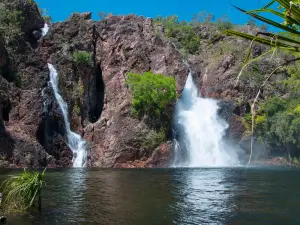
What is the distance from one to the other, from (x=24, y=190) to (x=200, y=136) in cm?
4196

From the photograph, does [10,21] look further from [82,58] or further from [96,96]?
[96,96]

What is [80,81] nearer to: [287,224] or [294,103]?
[294,103]

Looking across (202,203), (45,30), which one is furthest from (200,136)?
(202,203)

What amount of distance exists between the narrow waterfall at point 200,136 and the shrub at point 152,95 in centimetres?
428

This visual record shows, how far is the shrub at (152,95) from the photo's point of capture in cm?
5209

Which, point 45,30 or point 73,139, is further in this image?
point 45,30

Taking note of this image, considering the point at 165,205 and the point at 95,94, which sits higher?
the point at 95,94

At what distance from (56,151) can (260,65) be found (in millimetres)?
50901

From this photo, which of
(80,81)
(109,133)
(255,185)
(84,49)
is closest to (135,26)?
(84,49)

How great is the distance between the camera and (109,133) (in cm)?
5091

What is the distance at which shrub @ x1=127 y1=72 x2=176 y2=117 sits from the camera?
2051 inches

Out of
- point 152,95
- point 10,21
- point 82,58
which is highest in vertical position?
point 10,21

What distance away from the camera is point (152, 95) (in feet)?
172

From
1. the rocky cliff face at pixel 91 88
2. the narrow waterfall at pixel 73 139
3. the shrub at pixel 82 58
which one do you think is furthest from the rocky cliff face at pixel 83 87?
the narrow waterfall at pixel 73 139
